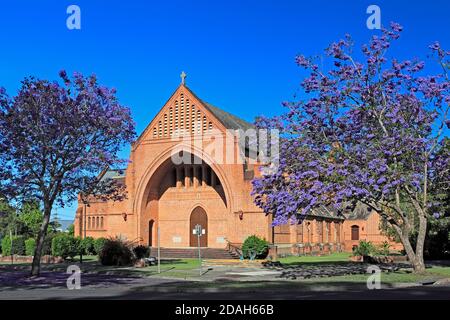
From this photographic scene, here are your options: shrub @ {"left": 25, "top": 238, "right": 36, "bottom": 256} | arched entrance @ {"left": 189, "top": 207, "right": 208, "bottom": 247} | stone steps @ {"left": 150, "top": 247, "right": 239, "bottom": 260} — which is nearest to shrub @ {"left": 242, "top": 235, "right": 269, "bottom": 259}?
stone steps @ {"left": 150, "top": 247, "right": 239, "bottom": 260}

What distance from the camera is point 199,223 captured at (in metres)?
47.2

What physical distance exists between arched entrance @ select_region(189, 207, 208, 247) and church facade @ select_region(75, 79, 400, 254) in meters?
0.09

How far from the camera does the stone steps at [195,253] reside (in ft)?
134

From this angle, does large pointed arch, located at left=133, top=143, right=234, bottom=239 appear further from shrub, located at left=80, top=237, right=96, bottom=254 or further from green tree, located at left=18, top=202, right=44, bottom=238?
green tree, located at left=18, top=202, right=44, bottom=238

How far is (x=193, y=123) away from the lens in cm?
4441

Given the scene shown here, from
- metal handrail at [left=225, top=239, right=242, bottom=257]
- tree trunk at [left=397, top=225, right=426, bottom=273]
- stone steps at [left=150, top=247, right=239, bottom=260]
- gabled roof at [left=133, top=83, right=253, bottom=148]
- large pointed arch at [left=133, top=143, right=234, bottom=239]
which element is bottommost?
stone steps at [left=150, top=247, right=239, bottom=260]

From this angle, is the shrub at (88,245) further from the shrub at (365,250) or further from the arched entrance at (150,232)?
the shrub at (365,250)

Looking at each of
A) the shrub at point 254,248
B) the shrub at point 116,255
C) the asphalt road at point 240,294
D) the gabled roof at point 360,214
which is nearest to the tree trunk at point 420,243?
the asphalt road at point 240,294

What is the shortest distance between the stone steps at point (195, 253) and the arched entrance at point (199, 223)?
7.69ft

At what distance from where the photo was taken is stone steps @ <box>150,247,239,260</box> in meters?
40.8

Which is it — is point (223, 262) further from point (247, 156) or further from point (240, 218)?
point (247, 156)
